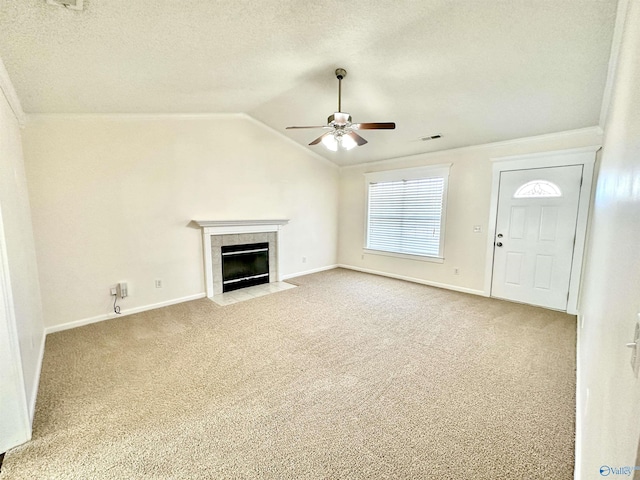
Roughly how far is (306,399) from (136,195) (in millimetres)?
3266

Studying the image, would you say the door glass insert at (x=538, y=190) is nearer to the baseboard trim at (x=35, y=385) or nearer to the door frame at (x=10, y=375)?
the door frame at (x=10, y=375)

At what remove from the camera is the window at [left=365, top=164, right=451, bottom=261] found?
473cm

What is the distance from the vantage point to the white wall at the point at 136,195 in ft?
9.77

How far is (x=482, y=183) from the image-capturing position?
164 inches

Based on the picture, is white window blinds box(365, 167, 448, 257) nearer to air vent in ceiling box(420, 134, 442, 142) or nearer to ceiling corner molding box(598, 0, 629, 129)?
air vent in ceiling box(420, 134, 442, 142)

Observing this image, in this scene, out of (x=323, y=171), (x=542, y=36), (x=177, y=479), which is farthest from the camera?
(x=323, y=171)

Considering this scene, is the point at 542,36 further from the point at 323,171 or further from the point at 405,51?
the point at 323,171

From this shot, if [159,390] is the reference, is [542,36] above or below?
above

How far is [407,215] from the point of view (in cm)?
519

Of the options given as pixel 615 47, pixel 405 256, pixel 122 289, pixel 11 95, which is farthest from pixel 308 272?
pixel 615 47

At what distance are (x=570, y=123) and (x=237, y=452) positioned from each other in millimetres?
4676

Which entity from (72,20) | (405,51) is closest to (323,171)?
(405,51)

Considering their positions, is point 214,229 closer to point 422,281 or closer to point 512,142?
point 422,281

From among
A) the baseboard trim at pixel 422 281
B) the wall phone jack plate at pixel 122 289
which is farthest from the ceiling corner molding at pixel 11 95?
the baseboard trim at pixel 422 281
